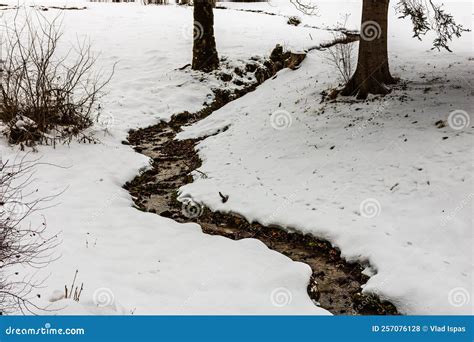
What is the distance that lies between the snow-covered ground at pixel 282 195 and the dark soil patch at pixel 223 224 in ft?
0.56

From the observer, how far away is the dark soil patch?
16.8 ft

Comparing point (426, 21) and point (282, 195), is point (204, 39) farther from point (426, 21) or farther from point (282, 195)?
point (282, 195)

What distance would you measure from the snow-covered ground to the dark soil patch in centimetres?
17

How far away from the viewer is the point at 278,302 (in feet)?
15.9

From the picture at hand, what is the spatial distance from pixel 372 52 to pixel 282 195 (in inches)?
144

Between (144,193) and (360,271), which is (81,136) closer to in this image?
(144,193)

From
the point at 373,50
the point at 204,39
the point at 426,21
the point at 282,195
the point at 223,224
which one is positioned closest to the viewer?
the point at 223,224

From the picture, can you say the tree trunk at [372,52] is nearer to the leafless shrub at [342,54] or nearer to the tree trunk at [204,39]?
the leafless shrub at [342,54]

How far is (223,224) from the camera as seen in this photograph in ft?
22.6

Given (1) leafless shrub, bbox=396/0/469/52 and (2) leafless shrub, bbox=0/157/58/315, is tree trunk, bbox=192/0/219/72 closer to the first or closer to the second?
(1) leafless shrub, bbox=396/0/469/52

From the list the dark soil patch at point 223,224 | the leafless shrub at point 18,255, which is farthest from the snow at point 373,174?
the leafless shrub at point 18,255

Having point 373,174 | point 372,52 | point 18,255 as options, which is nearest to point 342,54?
point 372,52

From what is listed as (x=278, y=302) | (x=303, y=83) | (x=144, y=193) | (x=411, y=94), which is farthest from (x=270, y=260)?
(x=303, y=83)

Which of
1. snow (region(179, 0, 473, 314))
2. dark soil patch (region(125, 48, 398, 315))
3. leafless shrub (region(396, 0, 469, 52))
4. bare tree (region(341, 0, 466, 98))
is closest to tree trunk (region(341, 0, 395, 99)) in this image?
bare tree (region(341, 0, 466, 98))
